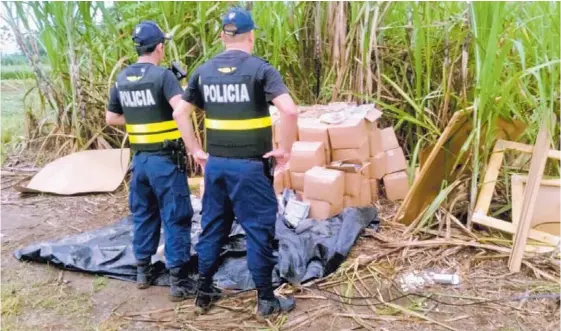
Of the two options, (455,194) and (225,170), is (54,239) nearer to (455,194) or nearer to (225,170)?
(225,170)

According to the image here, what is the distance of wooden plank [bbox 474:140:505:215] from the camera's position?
3527 mm

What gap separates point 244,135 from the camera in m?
2.72

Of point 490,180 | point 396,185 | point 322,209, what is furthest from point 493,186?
point 322,209

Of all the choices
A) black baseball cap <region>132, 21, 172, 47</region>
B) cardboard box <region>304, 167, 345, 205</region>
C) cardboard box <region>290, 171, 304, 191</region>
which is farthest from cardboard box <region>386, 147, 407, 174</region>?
black baseball cap <region>132, 21, 172, 47</region>

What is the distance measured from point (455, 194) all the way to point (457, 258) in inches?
21.9

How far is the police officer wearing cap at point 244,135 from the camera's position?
8.75ft

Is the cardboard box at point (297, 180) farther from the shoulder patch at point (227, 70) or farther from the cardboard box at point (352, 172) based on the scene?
the shoulder patch at point (227, 70)

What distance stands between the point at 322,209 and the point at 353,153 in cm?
52

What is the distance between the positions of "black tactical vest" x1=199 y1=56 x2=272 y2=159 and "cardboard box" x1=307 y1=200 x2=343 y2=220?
4.05 feet

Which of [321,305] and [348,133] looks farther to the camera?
[348,133]

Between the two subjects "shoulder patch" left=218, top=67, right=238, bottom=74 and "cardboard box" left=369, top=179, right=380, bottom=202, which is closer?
"shoulder patch" left=218, top=67, right=238, bottom=74

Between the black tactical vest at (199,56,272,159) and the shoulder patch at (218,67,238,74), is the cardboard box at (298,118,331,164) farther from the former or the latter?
the shoulder patch at (218,67,238,74)

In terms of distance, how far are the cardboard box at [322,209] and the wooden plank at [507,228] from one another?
0.98 metres

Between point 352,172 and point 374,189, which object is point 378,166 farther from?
point 352,172
